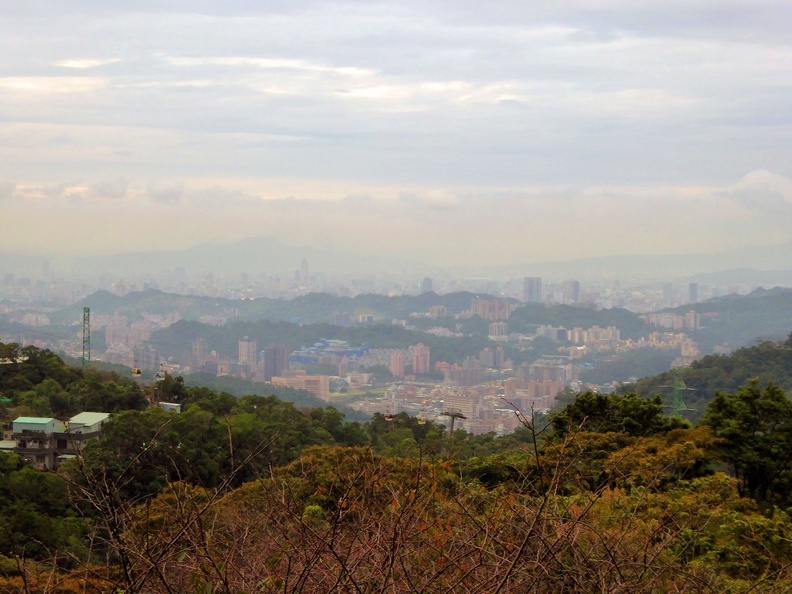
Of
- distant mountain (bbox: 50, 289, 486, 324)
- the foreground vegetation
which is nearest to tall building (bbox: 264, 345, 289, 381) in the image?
distant mountain (bbox: 50, 289, 486, 324)

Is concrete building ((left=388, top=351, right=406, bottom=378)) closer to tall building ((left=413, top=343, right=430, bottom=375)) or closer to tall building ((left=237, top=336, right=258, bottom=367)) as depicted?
tall building ((left=413, top=343, right=430, bottom=375))

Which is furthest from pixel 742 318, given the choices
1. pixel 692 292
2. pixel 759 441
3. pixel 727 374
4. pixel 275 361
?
pixel 759 441

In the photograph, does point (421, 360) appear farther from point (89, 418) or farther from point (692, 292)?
point (692, 292)

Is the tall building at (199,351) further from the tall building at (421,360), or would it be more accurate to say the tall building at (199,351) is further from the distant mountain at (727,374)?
the distant mountain at (727,374)

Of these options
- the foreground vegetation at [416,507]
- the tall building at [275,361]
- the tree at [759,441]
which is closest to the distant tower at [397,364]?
the tall building at [275,361]

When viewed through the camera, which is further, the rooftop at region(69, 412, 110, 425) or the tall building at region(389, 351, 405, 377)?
the tall building at region(389, 351, 405, 377)

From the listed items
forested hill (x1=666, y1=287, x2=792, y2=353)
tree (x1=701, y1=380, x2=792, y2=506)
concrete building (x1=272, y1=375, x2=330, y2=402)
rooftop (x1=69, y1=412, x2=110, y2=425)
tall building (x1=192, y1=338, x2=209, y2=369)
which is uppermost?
tree (x1=701, y1=380, x2=792, y2=506)

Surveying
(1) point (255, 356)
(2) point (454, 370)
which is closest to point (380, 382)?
(2) point (454, 370)

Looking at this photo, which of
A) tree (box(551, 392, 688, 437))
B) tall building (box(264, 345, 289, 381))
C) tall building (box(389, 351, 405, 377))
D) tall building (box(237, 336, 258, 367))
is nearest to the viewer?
tree (box(551, 392, 688, 437))
